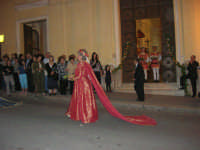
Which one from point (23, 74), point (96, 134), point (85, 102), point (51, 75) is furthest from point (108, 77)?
point (96, 134)

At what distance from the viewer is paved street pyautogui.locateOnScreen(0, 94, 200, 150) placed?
122 inches

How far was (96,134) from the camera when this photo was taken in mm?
3664

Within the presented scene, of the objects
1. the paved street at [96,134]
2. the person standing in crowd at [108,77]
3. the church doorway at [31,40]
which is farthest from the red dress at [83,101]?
the church doorway at [31,40]

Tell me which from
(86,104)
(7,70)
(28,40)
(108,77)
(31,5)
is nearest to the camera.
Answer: (86,104)

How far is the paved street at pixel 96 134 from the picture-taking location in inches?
122

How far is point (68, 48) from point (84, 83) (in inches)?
284

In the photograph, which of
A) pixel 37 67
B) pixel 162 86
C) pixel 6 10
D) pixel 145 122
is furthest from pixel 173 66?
pixel 6 10

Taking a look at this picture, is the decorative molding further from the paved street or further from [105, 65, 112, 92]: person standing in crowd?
the paved street

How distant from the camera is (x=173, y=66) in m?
9.77

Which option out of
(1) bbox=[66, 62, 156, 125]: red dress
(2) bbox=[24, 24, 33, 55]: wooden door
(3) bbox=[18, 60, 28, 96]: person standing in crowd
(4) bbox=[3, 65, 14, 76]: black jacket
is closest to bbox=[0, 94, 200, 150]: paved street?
(1) bbox=[66, 62, 156, 125]: red dress

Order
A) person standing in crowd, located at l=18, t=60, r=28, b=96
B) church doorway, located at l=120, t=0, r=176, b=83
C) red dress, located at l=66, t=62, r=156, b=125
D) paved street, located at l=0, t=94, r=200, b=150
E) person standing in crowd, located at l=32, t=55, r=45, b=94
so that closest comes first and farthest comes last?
paved street, located at l=0, t=94, r=200, b=150 → red dress, located at l=66, t=62, r=156, b=125 → person standing in crowd, located at l=32, t=55, r=45, b=94 → person standing in crowd, located at l=18, t=60, r=28, b=96 → church doorway, located at l=120, t=0, r=176, b=83

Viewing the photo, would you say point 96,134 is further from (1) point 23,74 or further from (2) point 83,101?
(1) point 23,74

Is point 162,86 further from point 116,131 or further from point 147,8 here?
point 116,131

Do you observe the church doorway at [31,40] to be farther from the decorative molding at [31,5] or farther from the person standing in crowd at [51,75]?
the person standing in crowd at [51,75]
